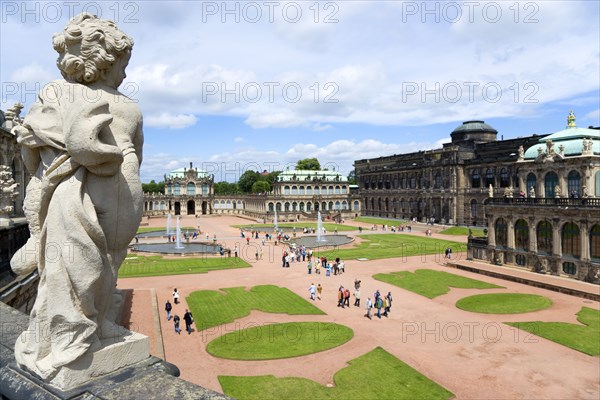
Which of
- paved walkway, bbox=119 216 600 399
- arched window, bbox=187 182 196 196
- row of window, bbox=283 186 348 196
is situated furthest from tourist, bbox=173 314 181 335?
arched window, bbox=187 182 196 196

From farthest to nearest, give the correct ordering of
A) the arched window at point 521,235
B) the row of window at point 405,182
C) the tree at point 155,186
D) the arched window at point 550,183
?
the tree at point 155,186, the row of window at point 405,182, the arched window at point 550,183, the arched window at point 521,235

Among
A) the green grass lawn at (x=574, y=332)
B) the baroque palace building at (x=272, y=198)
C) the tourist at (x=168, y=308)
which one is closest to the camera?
the green grass lawn at (x=574, y=332)

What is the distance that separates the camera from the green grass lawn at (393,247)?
44.6m

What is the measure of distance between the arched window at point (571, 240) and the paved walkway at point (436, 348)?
5.89 meters

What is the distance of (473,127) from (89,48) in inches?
3542

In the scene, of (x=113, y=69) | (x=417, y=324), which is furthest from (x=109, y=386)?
(x=417, y=324)

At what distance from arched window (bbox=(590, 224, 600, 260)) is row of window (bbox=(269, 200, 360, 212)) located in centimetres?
7270

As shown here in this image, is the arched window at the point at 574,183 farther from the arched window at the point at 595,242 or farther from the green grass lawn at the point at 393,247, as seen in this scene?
the green grass lawn at the point at 393,247

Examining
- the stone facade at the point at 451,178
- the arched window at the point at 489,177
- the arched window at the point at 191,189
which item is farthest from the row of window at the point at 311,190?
the arched window at the point at 489,177

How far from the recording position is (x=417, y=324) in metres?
22.5

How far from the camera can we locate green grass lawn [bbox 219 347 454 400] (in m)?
14.6

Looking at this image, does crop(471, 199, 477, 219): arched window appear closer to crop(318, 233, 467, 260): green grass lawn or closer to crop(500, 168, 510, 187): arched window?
crop(500, 168, 510, 187): arched window

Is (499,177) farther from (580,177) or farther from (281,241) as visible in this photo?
(281,241)

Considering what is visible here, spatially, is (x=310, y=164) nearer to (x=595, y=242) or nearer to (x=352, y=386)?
(x=595, y=242)
